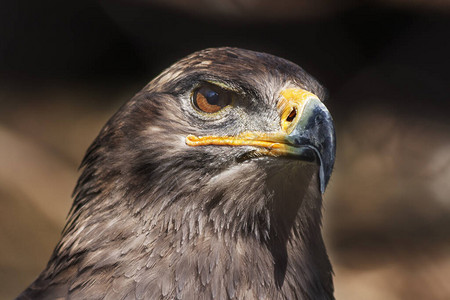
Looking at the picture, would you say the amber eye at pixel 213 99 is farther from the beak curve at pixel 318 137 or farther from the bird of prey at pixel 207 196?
the beak curve at pixel 318 137

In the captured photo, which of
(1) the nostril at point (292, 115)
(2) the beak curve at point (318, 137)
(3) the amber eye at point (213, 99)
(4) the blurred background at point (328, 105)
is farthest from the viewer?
(4) the blurred background at point (328, 105)

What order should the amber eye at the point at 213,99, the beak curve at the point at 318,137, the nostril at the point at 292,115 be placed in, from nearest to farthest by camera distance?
the beak curve at the point at 318,137 → the nostril at the point at 292,115 → the amber eye at the point at 213,99

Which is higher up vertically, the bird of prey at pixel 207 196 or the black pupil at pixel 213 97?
the black pupil at pixel 213 97

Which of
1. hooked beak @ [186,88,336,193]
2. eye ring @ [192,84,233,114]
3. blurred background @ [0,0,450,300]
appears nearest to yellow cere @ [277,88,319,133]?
hooked beak @ [186,88,336,193]

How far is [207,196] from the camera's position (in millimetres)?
2074

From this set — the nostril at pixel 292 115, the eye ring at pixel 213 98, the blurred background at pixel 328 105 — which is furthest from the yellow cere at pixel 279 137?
the blurred background at pixel 328 105

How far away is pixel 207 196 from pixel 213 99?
1.09ft

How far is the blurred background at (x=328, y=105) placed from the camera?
407cm

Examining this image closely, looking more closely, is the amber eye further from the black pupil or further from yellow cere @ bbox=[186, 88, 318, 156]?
yellow cere @ bbox=[186, 88, 318, 156]

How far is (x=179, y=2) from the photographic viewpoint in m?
3.90

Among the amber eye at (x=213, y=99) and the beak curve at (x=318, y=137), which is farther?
the amber eye at (x=213, y=99)

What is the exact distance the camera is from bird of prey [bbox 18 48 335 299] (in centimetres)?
201

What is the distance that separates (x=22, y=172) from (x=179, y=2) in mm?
1499

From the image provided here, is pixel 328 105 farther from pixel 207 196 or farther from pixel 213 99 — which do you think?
pixel 207 196
